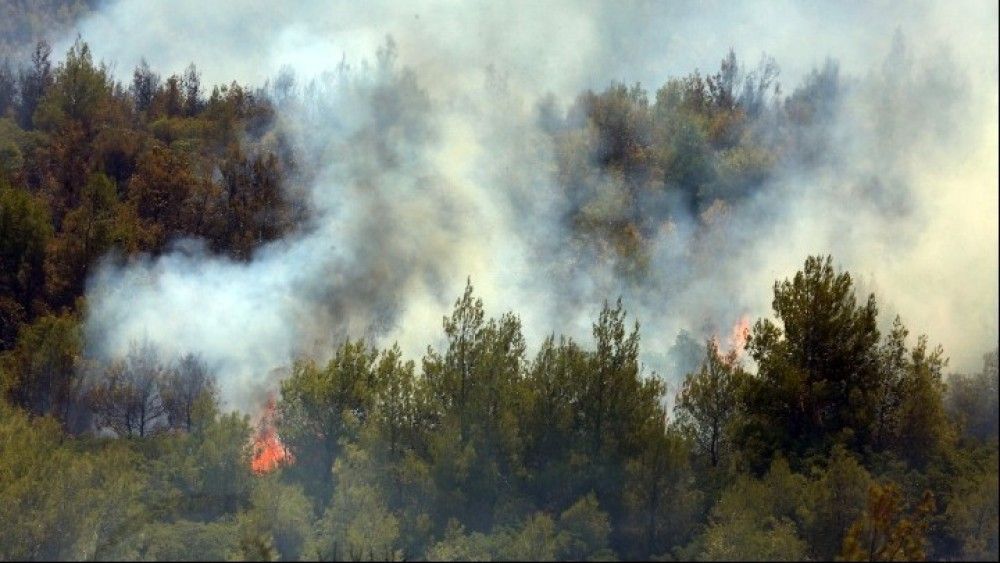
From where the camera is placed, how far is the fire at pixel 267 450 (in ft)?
133

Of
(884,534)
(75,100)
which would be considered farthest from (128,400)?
(75,100)


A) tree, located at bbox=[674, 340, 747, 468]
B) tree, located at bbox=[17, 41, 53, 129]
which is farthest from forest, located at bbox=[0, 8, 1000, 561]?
tree, located at bbox=[17, 41, 53, 129]

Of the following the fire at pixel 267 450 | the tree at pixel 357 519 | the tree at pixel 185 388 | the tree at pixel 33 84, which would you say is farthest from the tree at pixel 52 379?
the tree at pixel 33 84

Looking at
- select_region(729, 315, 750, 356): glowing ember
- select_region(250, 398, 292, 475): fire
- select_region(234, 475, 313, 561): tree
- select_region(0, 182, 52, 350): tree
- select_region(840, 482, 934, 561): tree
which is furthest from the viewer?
select_region(0, 182, 52, 350): tree

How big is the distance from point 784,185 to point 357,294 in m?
21.6

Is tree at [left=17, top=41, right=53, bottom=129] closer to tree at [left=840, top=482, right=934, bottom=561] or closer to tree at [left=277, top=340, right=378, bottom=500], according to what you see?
tree at [left=277, top=340, right=378, bottom=500]

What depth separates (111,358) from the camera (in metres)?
48.1

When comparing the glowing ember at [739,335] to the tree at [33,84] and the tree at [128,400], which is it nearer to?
the tree at [128,400]

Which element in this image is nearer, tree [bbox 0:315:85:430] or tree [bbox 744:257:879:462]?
tree [bbox 744:257:879:462]

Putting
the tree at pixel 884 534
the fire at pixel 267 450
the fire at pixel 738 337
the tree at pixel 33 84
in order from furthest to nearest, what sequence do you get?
the tree at pixel 33 84 → the fire at pixel 738 337 → the fire at pixel 267 450 → the tree at pixel 884 534

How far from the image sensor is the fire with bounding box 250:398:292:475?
40.4 meters

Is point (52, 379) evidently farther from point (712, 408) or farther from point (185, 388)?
point (712, 408)

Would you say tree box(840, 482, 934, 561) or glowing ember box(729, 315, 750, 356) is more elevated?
glowing ember box(729, 315, 750, 356)

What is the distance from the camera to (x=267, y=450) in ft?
139
